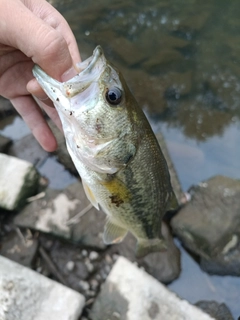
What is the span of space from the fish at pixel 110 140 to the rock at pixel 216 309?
1.60 meters

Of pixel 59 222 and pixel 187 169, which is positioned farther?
pixel 187 169

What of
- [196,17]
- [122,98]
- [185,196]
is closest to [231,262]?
[185,196]

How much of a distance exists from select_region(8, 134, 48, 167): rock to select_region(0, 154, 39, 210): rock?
2.24 feet

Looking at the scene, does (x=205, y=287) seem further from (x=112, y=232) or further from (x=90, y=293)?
(x=112, y=232)

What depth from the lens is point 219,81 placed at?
5348mm

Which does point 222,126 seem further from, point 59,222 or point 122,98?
point 122,98

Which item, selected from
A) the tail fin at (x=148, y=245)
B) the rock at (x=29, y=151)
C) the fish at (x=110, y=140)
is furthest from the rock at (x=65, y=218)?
the fish at (x=110, y=140)

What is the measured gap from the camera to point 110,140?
1.80m

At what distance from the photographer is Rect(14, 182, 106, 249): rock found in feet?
11.7

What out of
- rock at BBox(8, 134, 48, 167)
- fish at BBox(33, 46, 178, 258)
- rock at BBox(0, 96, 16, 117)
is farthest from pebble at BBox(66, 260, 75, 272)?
rock at BBox(0, 96, 16, 117)

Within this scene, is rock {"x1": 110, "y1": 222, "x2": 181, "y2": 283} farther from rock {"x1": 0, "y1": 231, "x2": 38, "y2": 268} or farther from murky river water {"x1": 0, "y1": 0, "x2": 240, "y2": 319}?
rock {"x1": 0, "y1": 231, "x2": 38, "y2": 268}

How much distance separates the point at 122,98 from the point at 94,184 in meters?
0.53

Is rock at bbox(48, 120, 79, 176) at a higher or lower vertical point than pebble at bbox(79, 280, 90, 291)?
higher

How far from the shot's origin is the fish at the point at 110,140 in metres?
1.68
